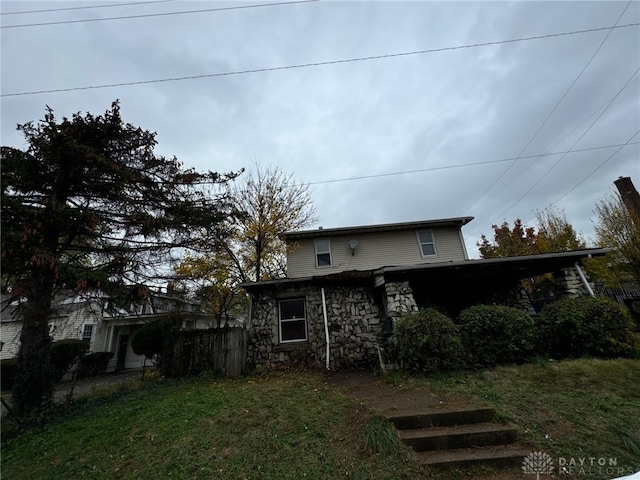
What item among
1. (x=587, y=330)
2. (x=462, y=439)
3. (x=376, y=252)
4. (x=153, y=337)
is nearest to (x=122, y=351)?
(x=153, y=337)

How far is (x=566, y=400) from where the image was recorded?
4312mm

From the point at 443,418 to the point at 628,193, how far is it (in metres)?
24.3

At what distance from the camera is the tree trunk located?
509 cm

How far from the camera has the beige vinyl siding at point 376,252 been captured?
1252cm

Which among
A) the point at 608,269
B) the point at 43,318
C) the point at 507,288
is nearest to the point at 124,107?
the point at 43,318

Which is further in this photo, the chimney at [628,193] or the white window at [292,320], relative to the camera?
the chimney at [628,193]

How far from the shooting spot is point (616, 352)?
243 inches

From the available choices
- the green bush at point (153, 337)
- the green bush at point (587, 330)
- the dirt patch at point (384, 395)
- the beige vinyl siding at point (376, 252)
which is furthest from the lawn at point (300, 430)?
the beige vinyl siding at point (376, 252)

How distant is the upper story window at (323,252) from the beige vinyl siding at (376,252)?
18 centimetres

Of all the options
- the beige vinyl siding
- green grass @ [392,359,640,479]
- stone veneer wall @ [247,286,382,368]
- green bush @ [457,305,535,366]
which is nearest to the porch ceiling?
green bush @ [457,305,535,366]

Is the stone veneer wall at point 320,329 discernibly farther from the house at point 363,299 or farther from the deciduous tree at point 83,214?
the deciduous tree at point 83,214

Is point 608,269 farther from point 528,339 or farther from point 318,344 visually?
point 318,344

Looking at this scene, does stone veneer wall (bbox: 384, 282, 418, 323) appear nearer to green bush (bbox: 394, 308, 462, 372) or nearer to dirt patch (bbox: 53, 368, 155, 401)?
green bush (bbox: 394, 308, 462, 372)

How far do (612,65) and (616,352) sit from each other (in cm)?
966
